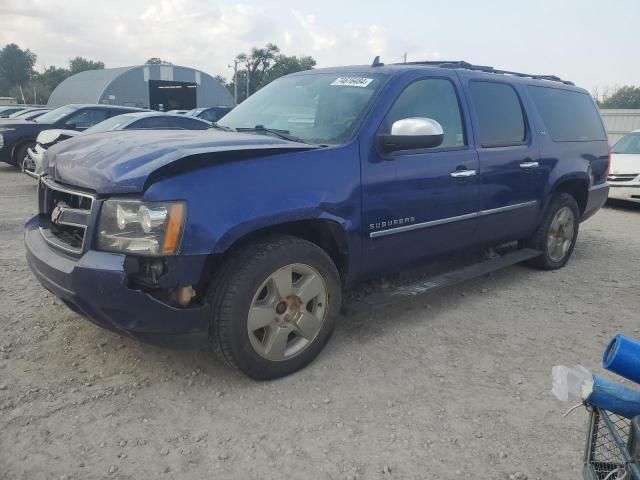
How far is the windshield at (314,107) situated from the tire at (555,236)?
2.42m

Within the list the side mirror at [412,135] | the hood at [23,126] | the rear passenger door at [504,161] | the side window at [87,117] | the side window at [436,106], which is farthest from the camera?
the side window at [87,117]

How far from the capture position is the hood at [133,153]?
2.51m

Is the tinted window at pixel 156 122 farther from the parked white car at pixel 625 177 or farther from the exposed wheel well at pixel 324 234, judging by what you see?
the parked white car at pixel 625 177

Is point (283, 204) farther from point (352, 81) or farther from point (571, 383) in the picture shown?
point (571, 383)

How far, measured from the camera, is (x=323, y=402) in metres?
2.77

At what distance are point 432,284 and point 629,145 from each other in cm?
879

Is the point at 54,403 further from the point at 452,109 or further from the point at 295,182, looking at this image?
the point at 452,109

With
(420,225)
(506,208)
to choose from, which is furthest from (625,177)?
(420,225)

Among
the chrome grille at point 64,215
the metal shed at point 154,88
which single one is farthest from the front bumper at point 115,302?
the metal shed at point 154,88

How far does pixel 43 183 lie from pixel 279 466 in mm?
2236

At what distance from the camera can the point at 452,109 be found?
3906mm

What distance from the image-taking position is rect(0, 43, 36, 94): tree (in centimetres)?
8375

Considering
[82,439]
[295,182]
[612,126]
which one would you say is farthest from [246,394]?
[612,126]

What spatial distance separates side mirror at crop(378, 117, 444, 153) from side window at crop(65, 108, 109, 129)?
384 inches
